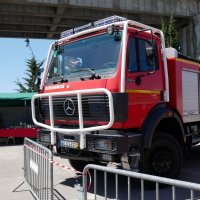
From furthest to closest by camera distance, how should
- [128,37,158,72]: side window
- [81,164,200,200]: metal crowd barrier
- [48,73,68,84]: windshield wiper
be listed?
1. [48,73,68,84]: windshield wiper
2. [128,37,158,72]: side window
3. [81,164,200,200]: metal crowd barrier

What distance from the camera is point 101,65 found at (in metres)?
7.08

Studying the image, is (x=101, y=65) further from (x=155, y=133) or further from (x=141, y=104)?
(x=155, y=133)

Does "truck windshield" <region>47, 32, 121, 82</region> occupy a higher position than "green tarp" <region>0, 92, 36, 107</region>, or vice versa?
"truck windshield" <region>47, 32, 121, 82</region>

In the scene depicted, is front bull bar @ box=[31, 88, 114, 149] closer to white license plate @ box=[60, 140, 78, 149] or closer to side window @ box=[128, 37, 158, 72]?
white license plate @ box=[60, 140, 78, 149]

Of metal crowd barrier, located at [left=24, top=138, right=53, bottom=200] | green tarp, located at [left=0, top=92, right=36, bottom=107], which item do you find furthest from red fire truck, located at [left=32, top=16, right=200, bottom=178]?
green tarp, located at [left=0, top=92, right=36, bottom=107]

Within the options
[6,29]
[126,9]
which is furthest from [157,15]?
[6,29]

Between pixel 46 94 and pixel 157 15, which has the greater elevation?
pixel 157 15

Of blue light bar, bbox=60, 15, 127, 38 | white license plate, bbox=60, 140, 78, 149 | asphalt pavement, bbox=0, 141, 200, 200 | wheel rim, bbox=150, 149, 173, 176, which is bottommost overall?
asphalt pavement, bbox=0, 141, 200, 200

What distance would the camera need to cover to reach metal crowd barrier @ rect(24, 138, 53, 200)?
19.8ft

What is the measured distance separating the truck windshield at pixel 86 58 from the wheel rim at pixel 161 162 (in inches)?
72.0

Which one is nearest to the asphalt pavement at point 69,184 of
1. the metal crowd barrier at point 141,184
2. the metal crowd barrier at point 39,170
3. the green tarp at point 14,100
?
the metal crowd barrier at point 141,184

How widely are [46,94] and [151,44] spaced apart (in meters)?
2.24

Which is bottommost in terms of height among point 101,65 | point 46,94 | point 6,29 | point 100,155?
point 100,155

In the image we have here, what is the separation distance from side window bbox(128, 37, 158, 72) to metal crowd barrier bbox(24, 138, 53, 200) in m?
2.08
